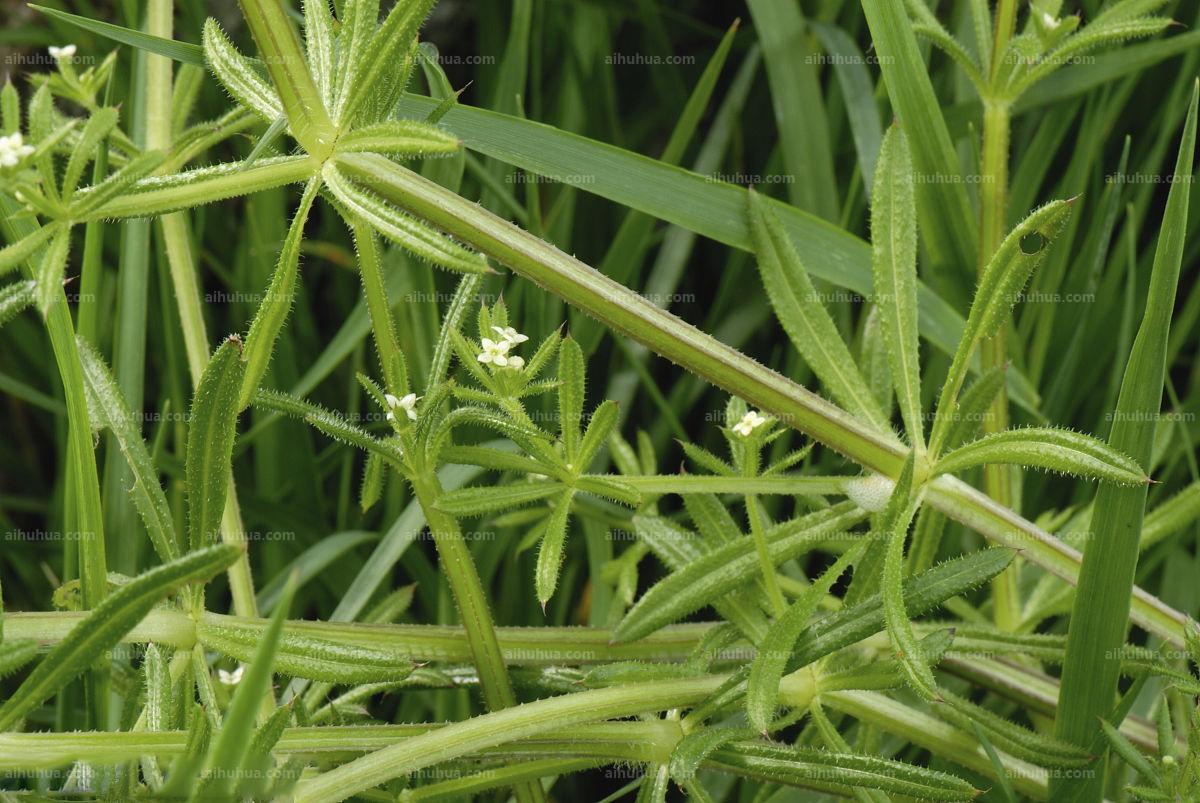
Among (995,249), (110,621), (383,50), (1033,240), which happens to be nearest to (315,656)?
(110,621)

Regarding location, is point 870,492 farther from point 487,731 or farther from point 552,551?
point 487,731

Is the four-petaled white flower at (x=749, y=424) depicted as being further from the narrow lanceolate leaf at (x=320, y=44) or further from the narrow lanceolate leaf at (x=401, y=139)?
the narrow lanceolate leaf at (x=320, y=44)

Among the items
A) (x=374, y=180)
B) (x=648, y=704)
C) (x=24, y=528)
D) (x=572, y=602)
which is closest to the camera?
(x=374, y=180)

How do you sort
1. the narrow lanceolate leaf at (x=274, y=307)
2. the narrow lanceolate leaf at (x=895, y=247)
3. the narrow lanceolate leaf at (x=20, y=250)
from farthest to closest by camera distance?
the narrow lanceolate leaf at (x=895, y=247)
the narrow lanceolate leaf at (x=274, y=307)
the narrow lanceolate leaf at (x=20, y=250)

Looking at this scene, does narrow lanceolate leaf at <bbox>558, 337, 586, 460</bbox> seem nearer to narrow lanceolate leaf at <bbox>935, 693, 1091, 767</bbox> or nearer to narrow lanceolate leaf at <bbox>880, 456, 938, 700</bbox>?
narrow lanceolate leaf at <bbox>880, 456, 938, 700</bbox>

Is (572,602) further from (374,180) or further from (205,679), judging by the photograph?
(374,180)

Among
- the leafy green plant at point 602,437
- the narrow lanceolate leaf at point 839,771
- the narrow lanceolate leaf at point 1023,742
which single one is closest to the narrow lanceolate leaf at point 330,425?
the leafy green plant at point 602,437

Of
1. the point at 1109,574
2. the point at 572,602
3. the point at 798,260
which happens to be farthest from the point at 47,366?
the point at 1109,574
